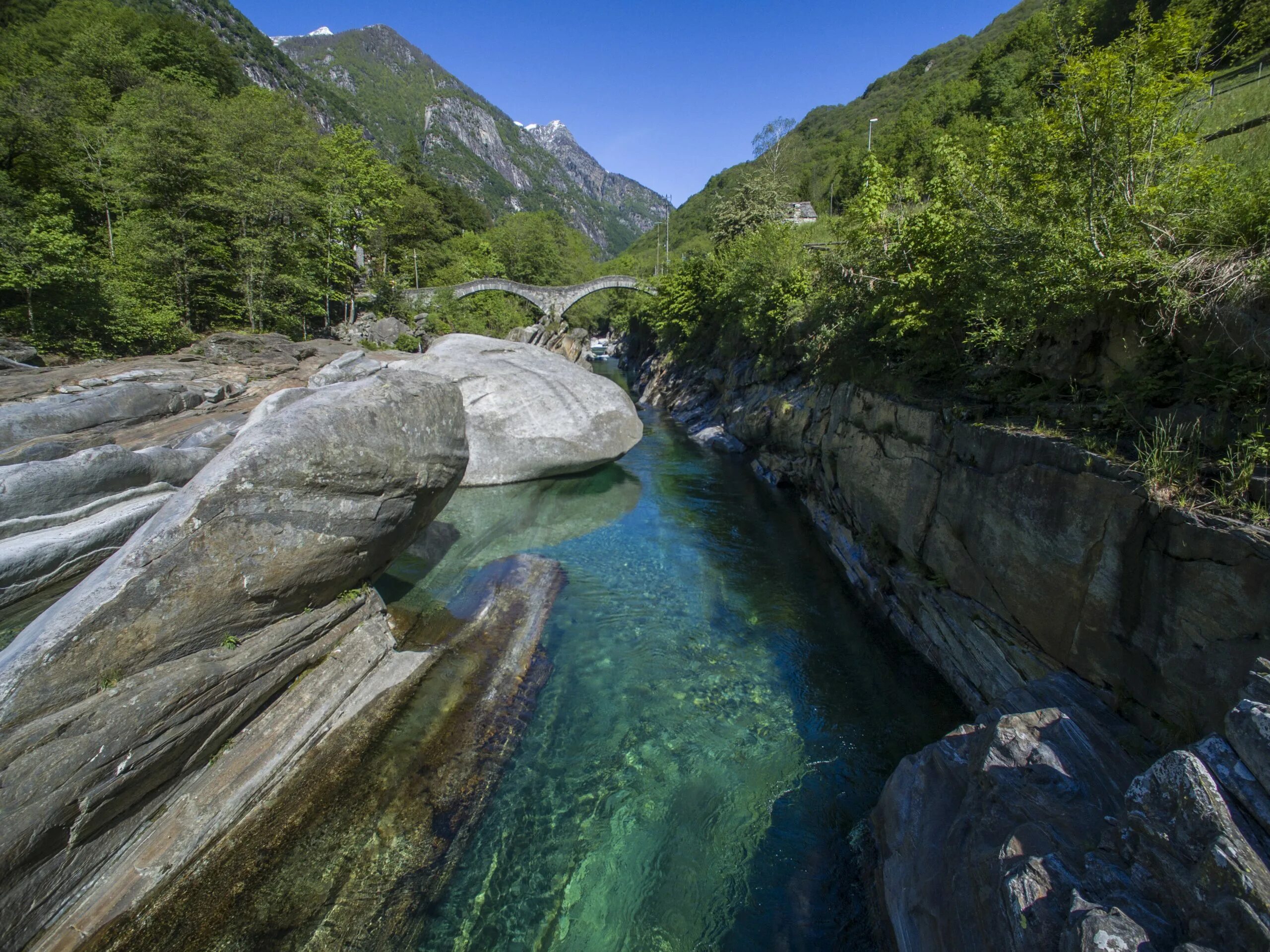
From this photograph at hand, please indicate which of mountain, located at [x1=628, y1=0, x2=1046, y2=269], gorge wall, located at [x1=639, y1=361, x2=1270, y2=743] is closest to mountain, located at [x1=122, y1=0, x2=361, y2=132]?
mountain, located at [x1=628, y1=0, x2=1046, y2=269]

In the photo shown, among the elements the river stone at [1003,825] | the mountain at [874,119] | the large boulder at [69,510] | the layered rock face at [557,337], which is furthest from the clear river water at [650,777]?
the mountain at [874,119]

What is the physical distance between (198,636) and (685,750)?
5.55 m

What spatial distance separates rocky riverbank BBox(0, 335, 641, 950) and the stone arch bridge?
37550 millimetres

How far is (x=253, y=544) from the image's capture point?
607 centimetres

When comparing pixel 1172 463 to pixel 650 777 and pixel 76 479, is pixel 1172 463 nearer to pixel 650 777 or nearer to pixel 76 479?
pixel 650 777

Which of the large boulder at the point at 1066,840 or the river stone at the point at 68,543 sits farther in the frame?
the river stone at the point at 68,543

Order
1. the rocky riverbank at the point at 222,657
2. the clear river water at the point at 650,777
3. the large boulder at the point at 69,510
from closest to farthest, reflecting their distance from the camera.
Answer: the rocky riverbank at the point at 222,657 < the clear river water at the point at 650,777 < the large boulder at the point at 69,510

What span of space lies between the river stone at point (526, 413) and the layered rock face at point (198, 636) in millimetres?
6950

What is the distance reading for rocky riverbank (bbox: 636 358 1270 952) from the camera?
270 centimetres

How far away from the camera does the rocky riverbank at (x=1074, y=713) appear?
2703 mm

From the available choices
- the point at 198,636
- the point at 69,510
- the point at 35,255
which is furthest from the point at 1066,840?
the point at 35,255

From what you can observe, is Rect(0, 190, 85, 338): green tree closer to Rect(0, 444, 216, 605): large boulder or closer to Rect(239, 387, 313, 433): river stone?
Rect(0, 444, 216, 605): large boulder

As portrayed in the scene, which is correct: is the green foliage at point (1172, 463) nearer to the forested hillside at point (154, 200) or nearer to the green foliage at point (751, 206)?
the forested hillside at point (154, 200)

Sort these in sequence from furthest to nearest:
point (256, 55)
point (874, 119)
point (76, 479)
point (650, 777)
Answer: point (256, 55), point (874, 119), point (76, 479), point (650, 777)
